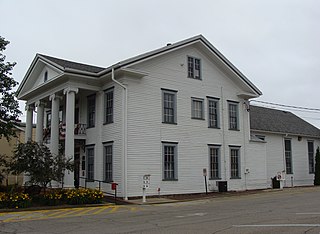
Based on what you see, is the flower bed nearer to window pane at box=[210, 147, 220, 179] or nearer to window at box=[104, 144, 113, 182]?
window at box=[104, 144, 113, 182]

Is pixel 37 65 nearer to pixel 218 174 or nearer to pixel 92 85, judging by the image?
pixel 92 85

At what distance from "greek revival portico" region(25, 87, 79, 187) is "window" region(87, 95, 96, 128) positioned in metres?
1.36

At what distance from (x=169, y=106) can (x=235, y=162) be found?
6624 mm

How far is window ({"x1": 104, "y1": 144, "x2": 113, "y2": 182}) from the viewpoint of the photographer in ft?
74.8

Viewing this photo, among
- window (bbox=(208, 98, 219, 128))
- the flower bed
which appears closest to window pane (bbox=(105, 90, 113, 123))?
the flower bed

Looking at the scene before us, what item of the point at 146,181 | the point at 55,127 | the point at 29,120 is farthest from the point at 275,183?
the point at 29,120

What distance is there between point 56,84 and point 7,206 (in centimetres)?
934

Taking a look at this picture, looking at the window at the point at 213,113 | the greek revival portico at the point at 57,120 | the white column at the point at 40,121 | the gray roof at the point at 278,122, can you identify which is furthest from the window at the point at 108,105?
the gray roof at the point at 278,122

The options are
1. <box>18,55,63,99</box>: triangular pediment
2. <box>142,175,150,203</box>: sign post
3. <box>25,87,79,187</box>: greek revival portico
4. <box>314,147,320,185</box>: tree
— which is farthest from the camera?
<box>314,147,320,185</box>: tree

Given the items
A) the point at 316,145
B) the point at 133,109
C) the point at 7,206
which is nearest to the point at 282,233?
the point at 7,206

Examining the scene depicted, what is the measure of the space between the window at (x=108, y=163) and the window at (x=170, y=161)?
306 centimetres

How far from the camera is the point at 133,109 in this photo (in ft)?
73.2

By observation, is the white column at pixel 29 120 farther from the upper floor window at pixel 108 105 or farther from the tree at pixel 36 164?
the tree at pixel 36 164

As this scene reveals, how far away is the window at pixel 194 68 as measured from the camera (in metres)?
25.9
